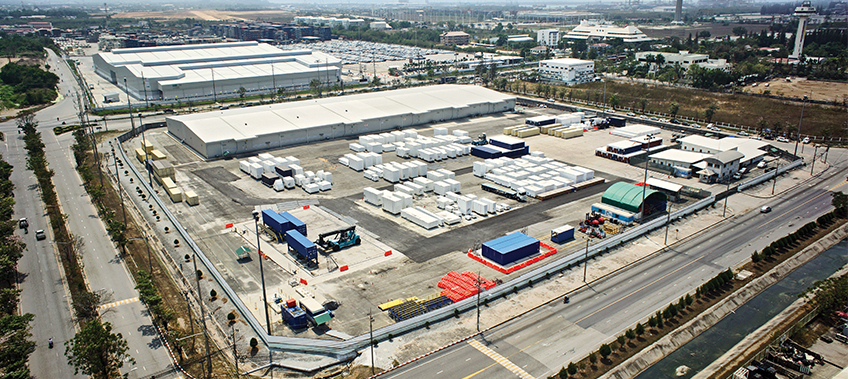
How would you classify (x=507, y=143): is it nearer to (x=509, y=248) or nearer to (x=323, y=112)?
(x=323, y=112)

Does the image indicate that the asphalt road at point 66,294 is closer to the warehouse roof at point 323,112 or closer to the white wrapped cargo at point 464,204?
the warehouse roof at point 323,112

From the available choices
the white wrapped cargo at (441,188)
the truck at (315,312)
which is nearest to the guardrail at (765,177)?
the white wrapped cargo at (441,188)

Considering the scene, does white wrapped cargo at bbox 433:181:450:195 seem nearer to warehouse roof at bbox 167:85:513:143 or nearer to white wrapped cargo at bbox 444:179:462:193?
white wrapped cargo at bbox 444:179:462:193

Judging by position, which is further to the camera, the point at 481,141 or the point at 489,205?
the point at 481,141

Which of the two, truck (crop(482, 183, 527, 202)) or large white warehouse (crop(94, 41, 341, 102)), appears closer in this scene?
truck (crop(482, 183, 527, 202))

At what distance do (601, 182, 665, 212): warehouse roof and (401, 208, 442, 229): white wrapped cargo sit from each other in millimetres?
17611

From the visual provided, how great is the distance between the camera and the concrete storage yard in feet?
130

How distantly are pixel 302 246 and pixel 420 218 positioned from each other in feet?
41.0

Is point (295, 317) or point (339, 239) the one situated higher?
point (339, 239)

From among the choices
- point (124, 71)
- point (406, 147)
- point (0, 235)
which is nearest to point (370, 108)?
point (406, 147)

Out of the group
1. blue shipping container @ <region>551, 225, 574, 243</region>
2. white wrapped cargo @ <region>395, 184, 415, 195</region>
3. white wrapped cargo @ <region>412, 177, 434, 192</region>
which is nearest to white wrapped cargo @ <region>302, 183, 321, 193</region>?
white wrapped cargo @ <region>395, 184, 415, 195</region>

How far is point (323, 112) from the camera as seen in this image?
286 ft

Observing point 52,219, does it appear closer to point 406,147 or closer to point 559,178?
point 406,147

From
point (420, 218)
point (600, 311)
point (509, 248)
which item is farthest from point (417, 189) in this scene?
point (600, 311)
